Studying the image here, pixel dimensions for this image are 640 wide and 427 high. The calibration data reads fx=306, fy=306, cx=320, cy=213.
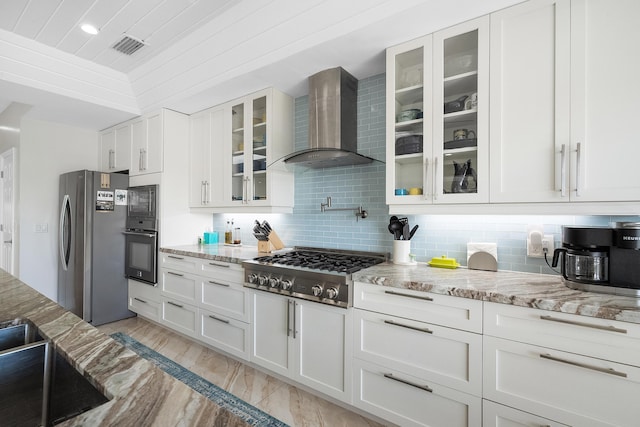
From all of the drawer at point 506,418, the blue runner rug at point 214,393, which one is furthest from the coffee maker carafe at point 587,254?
the blue runner rug at point 214,393

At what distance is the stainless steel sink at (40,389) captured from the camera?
2.80ft

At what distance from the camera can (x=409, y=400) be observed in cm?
171

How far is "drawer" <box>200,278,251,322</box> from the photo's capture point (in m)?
2.47

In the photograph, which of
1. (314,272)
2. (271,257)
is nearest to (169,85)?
(271,257)

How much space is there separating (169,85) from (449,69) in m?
2.65

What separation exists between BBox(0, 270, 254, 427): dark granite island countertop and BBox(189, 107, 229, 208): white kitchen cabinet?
2.37m

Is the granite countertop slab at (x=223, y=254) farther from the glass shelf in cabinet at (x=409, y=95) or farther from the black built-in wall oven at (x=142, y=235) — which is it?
the glass shelf in cabinet at (x=409, y=95)

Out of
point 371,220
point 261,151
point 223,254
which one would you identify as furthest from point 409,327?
point 261,151

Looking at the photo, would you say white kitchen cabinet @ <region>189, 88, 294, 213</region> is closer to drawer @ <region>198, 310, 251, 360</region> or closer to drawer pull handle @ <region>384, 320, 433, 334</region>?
drawer @ <region>198, 310, 251, 360</region>

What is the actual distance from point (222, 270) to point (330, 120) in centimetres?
158

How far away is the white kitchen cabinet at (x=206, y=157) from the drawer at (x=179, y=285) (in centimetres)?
80

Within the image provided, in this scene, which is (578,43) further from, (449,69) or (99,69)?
(99,69)

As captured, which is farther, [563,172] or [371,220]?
[371,220]

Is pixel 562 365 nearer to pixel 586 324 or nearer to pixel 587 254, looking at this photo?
pixel 586 324
